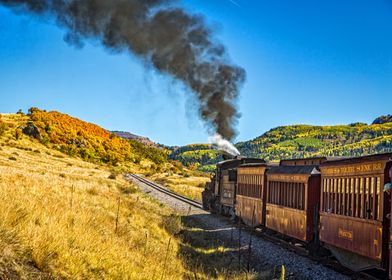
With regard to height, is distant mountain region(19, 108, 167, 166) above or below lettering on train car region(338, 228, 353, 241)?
above

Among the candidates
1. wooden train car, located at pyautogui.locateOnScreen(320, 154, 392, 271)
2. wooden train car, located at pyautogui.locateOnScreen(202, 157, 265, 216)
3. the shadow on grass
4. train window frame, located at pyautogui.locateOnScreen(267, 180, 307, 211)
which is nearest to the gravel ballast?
the shadow on grass

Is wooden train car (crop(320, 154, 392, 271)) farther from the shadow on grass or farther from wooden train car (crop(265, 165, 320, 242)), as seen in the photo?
the shadow on grass

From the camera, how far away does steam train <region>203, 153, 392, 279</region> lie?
10492 mm

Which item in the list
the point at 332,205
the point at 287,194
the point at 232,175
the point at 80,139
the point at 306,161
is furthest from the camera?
the point at 80,139

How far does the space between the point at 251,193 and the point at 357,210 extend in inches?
438

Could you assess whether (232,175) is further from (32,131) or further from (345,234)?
(32,131)

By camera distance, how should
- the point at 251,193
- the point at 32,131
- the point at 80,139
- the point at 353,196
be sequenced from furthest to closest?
the point at 80,139, the point at 32,131, the point at 251,193, the point at 353,196

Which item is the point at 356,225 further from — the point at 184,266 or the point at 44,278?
the point at 44,278

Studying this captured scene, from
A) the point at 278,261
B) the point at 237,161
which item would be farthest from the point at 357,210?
the point at 237,161

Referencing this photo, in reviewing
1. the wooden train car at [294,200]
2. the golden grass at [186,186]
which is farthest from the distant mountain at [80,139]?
the wooden train car at [294,200]

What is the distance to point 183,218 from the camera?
79.6 feet

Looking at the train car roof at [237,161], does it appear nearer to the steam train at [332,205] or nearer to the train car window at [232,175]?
the train car window at [232,175]

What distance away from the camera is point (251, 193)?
22656mm

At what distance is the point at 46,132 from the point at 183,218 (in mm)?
57645
